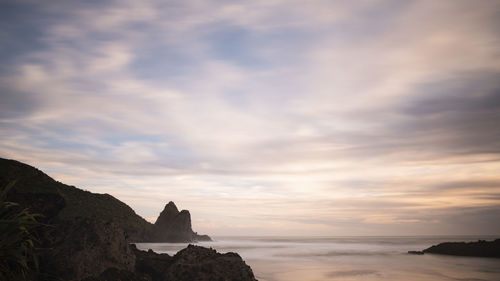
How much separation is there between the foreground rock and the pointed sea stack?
4566 inches

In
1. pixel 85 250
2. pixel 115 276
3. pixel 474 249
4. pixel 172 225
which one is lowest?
pixel 172 225

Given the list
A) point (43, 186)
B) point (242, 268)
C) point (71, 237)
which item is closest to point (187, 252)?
point (242, 268)

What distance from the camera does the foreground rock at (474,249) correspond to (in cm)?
5294

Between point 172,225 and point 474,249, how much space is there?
412ft

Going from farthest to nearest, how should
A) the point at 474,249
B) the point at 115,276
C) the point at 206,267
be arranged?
1. the point at 474,249
2. the point at 206,267
3. the point at 115,276

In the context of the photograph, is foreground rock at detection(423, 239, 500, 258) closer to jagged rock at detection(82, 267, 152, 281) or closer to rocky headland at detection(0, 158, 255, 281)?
rocky headland at detection(0, 158, 255, 281)

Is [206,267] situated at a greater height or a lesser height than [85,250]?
lesser

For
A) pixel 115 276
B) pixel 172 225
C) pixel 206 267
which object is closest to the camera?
pixel 115 276

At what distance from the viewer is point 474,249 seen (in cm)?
5547

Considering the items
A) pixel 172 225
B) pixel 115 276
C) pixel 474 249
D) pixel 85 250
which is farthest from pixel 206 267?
pixel 172 225

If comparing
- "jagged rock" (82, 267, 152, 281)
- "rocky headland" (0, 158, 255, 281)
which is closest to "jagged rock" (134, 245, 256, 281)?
"rocky headland" (0, 158, 255, 281)

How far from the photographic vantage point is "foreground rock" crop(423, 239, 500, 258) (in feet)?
174

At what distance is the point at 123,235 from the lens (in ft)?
45.3

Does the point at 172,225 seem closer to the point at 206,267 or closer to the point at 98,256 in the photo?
the point at 98,256
